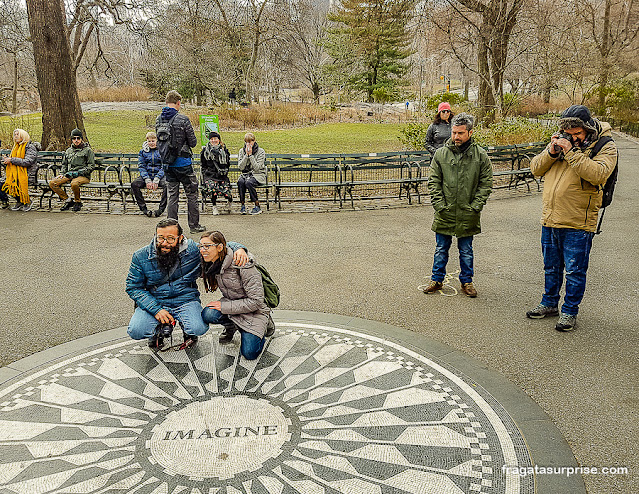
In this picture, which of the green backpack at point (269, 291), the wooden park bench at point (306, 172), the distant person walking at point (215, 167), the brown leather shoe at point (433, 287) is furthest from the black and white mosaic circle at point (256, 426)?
the wooden park bench at point (306, 172)

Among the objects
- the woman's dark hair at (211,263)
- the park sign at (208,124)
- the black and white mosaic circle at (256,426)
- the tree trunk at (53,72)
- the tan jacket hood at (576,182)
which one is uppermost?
the tree trunk at (53,72)

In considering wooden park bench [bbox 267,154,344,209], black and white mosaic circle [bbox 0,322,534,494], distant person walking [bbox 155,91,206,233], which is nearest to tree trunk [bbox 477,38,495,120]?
wooden park bench [bbox 267,154,344,209]

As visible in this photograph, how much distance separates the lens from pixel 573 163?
499 cm

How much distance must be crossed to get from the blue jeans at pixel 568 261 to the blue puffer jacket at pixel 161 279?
9.82 feet

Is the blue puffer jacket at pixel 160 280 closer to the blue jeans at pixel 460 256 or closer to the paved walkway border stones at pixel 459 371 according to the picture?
the paved walkway border stones at pixel 459 371

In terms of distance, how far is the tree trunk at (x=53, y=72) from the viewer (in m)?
13.4

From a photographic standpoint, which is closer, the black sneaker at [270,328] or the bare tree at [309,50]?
the black sneaker at [270,328]

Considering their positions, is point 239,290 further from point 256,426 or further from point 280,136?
point 280,136

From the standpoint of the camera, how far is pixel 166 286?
505 cm

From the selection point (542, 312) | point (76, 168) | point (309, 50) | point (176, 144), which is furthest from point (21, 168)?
point (309, 50)

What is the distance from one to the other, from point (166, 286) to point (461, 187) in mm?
3285

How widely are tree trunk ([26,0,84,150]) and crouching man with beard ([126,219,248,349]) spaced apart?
10628mm

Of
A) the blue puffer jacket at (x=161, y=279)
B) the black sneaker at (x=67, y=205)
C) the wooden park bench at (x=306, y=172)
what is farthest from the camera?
the wooden park bench at (x=306, y=172)

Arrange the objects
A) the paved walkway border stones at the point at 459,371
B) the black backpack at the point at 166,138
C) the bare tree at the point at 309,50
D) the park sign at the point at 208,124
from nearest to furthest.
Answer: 1. the paved walkway border stones at the point at 459,371
2. the black backpack at the point at 166,138
3. the park sign at the point at 208,124
4. the bare tree at the point at 309,50
